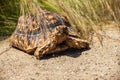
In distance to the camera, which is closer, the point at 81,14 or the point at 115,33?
the point at 81,14

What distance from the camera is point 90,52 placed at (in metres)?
2.73

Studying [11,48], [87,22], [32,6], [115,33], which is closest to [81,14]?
[87,22]

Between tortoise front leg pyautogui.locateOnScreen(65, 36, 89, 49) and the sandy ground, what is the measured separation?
0.05 m

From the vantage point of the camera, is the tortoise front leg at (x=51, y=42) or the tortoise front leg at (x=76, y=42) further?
the tortoise front leg at (x=76, y=42)

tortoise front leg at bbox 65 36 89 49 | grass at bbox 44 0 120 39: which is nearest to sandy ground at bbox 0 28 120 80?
tortoise front leg at bbox 65 36 89 49

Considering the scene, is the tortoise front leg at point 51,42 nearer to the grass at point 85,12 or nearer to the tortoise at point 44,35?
the tortoise at point 44,35

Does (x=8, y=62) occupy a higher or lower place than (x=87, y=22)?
lower

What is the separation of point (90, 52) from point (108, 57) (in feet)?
0.59

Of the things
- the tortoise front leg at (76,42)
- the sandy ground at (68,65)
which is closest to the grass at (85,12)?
the tortoise front leg at (76,42)

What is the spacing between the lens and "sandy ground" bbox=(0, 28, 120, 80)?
7.82 feet

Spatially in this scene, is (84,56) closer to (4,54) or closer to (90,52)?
(90,52)

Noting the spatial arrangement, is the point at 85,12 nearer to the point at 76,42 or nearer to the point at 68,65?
the point at 76,42

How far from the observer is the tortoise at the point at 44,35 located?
2637 millimetres

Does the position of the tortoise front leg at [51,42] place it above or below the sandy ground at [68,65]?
above
